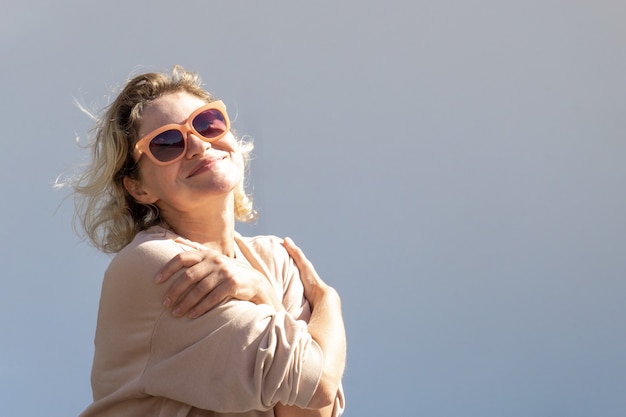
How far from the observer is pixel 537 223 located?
3.15 metres

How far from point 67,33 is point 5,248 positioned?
2.49 ft

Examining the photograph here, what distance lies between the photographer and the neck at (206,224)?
1.43 m

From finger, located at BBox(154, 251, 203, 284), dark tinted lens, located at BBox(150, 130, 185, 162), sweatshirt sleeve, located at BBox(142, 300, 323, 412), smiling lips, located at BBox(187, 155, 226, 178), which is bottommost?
sweatshirt sleeve, located at BBox(142, 300, 323, 412)

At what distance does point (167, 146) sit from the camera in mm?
1392

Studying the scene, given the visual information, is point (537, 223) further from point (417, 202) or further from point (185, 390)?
point (185, 390)

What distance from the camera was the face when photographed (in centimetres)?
138

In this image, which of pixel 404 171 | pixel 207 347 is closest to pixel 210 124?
pixel 207 347

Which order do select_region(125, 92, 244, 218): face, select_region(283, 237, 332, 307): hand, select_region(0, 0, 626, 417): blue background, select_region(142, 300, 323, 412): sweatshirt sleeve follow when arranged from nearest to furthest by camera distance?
1. select_region(142, 300, 323, 412): sweatshirt sleeve
2. select_region(125, 92, 244, 218): face
3. select_region(283, 237, 332, 307): hand
4. select_region(0, 0, 626, 417): blue background

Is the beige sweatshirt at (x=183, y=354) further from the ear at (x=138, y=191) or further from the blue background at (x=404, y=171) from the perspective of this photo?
the blue background at (x=404, y=171)

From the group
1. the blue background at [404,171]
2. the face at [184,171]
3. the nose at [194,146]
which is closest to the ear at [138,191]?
the face at [184,171]

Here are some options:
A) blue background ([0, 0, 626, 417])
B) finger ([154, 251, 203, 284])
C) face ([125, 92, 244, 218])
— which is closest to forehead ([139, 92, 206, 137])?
face ([125, 92, 244, 218])

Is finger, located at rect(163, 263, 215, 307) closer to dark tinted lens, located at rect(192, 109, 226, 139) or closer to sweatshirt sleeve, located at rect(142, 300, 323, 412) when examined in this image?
sweatshirt sleeve, located at rect(142, 300, 323, 412)

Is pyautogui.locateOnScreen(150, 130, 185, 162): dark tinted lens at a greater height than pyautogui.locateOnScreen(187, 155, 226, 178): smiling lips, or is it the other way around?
pyautogui.locateOnScreen(150, 130, 185, 162): dark tinted lens

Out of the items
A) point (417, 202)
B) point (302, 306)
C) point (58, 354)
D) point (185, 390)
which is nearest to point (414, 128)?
point (417, 202)
